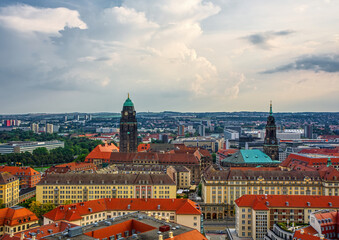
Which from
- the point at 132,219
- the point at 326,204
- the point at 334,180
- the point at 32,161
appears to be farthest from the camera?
the point at 32,161

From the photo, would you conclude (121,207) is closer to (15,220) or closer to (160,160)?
(15,220)

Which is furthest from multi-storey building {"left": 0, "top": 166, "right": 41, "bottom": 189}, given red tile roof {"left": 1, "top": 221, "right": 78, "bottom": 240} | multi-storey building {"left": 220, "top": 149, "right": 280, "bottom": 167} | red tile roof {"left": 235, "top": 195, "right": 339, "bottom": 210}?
red tile roof {"left": 235, "top": 195, "right": 339, "bottom": 210}

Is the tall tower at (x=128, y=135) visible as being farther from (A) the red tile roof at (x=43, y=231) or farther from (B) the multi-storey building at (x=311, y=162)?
(A) the red tile roof at (x=43, y=231)

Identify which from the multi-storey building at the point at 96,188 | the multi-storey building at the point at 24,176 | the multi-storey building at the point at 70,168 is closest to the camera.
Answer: the multi-storey building at the point at 96,188

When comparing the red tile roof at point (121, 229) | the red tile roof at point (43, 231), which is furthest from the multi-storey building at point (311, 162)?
the red tile roof at point (43, 231)

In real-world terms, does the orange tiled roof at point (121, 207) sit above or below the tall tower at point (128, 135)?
below

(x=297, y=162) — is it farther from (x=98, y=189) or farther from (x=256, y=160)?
(x=98, y=189)

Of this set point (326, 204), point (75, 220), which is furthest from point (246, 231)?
point (75, 220)
